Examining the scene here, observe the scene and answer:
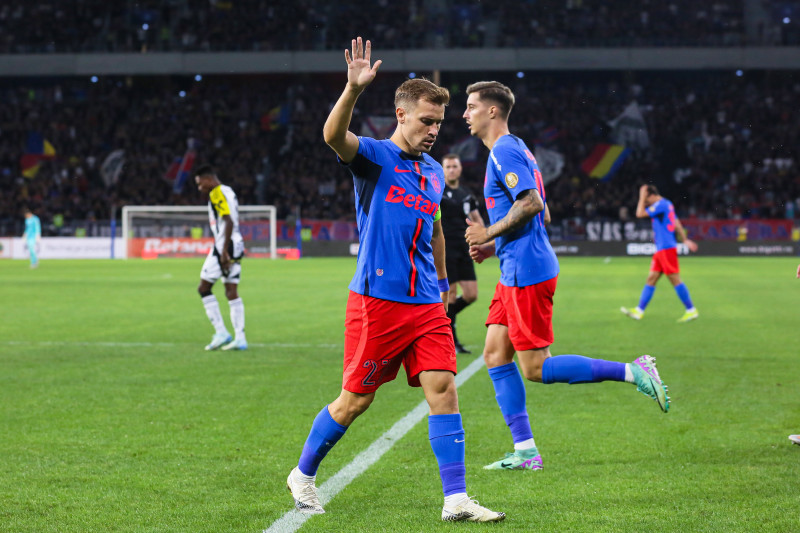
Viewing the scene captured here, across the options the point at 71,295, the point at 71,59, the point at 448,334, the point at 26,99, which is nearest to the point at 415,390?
the point at 448,334

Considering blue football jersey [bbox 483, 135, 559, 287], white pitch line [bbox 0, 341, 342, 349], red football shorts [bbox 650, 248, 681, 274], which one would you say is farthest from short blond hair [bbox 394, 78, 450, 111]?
red football shorts [bbox 650, 248, 681, 274]

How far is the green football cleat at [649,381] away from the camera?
5.20m

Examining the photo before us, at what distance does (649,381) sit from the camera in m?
5.24

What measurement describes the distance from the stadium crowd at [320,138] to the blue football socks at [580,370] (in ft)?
125

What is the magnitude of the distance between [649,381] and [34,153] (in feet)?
165

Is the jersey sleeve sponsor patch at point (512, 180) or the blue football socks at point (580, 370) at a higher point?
the jersey sleeve sponsor patch at point (512, 180)

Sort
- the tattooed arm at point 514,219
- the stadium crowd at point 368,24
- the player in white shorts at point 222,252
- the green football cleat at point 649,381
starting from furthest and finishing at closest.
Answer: the stadium crowd at point 368,24
the player in white shorts at point 222,252
the green football cleat at point 649,381
the tattooed arm at point 514,219

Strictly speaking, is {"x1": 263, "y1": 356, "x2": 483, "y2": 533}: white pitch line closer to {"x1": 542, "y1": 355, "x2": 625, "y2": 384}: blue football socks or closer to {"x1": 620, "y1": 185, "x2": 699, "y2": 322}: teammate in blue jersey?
{"x1": 542, "y1": 355, "x2": 625, "y2": 384}: blue football socks

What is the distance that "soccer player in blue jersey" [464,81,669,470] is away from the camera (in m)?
5.29

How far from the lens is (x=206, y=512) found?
4434 millimetres

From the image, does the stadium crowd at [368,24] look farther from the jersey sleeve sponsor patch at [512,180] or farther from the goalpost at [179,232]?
the jersey sleeve sponsor patch at [512,180]

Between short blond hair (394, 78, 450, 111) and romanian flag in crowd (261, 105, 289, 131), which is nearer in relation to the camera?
short blond hair (394, 78, 450, 111)

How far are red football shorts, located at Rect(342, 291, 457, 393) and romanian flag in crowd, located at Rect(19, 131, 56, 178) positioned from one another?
4966 centimetres

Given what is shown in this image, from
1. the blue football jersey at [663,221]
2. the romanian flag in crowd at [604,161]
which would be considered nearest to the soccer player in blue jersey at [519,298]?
the blue football jersey at [663,221]
